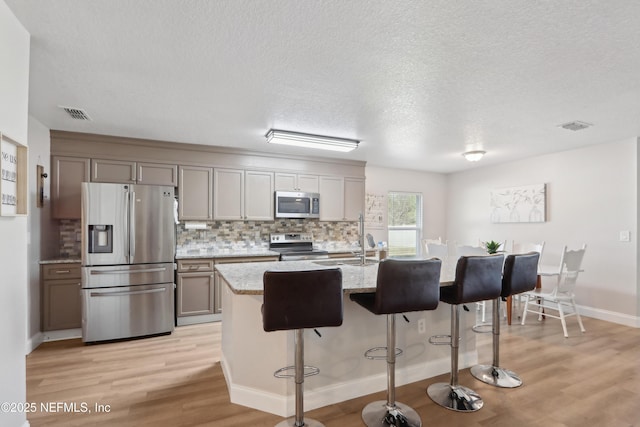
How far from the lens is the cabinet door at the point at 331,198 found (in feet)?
17.4

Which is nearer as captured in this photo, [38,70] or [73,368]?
[38,70]

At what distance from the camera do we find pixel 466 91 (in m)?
2.66

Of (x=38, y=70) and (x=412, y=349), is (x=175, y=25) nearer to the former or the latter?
(x=38, y=70)

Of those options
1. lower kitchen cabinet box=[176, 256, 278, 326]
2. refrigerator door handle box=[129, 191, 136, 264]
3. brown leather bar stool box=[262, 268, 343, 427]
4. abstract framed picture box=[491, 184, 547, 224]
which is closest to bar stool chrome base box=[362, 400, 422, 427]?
brown leather bar stool box=[262, 268, 343, 427]

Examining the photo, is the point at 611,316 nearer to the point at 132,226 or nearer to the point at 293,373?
the point at 293,373

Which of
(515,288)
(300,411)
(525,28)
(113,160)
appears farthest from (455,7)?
(113,160)

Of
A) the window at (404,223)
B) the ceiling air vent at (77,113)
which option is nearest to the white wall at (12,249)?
the ceiling air vent at (77,113)

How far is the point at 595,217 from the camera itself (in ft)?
14.5

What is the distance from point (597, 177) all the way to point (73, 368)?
20.7 feet

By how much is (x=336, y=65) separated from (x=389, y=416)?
2.31 m

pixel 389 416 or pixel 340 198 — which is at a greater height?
pixel 340 198

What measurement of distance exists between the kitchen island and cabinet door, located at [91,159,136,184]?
2370 mm

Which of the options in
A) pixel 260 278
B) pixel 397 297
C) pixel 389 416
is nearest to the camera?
pixel 397 297

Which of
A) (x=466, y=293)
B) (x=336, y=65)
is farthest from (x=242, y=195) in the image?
(x=466, y=293)
